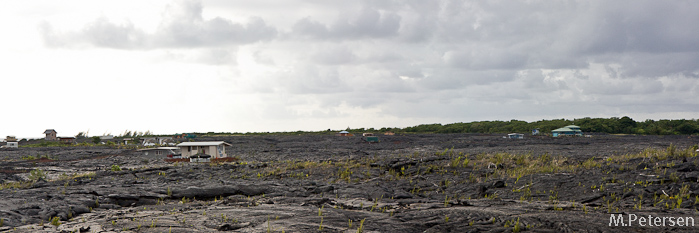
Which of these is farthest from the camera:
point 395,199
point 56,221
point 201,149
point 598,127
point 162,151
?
point 598,127

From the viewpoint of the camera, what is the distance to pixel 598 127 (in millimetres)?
105938

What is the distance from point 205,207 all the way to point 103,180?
1288 cm

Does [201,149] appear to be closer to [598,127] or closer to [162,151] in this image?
[162,151]

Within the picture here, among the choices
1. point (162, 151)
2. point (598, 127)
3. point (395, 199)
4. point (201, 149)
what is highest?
point (598, 127)

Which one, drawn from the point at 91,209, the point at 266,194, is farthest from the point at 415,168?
the point at 91,209

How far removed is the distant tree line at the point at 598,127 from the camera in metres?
95.7

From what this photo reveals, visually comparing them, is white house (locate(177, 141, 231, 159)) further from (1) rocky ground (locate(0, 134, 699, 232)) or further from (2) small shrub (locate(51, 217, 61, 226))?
(2) small shrub (locate(51, 217, 61, 226))

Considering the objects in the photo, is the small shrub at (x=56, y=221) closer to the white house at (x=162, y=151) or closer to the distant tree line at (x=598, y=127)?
the white house at (x=162, y=151)

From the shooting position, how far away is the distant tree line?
95688 mm

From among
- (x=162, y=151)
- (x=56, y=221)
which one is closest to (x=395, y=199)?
(x=56, y=221)

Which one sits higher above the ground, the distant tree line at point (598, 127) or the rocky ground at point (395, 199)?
the distant tree line at point (598, 127)

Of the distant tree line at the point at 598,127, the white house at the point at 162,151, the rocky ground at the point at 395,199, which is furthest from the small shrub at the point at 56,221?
the distant tree line at the point at 598,127

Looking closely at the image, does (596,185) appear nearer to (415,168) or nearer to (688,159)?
(688,159)

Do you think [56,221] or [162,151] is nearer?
[56,221]
